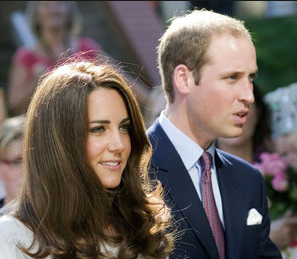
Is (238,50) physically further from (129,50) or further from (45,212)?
(129,50)

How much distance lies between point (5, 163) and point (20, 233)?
6.87 ft

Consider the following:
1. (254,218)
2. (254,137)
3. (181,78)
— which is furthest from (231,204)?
(254,137)

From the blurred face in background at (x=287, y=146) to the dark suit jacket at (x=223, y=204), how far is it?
118 cm

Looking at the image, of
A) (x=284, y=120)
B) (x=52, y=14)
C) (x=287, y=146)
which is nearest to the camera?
(x=287, y=146)

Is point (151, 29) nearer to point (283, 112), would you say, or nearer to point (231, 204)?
point (283, 112)

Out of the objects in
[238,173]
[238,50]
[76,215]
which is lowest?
[238,173]

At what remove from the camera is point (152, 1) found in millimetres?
7477

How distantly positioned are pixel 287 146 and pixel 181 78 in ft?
5.66

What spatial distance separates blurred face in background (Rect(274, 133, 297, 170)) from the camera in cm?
563

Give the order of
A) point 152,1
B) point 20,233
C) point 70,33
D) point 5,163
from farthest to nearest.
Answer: point 152,1
point 70,33
point 5,163
point 20,233

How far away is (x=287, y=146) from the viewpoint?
5.78 metres

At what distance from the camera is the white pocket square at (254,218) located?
14.1 feet

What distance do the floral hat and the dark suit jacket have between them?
1.47 meters

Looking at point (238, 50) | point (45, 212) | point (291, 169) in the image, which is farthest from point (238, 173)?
point (45, 212)
